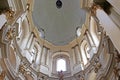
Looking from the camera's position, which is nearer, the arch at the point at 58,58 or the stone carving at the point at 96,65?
the stone carving at the point at 96,65

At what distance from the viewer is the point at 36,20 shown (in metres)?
27.3

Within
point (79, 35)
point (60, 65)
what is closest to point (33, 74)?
point (60, 65)

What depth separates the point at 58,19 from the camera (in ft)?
98.3

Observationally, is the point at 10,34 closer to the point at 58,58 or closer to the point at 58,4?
the point at 58,58

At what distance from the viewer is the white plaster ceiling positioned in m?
27.8

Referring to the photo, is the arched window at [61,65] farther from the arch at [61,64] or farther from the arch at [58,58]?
the arch at [58,58]

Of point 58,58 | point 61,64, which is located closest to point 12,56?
point 61,64

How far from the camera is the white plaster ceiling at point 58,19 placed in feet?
91.1

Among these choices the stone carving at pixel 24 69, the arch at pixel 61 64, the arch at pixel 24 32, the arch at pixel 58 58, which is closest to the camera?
the stone carving at pixel 24 69

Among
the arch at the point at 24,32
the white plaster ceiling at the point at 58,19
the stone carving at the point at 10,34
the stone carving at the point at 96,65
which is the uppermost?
the white plaster ceiling at the point at 58,19

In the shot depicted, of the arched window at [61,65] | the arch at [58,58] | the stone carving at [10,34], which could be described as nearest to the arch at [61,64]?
the arched window at [61,65]

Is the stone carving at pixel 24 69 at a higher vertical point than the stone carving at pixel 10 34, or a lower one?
lower

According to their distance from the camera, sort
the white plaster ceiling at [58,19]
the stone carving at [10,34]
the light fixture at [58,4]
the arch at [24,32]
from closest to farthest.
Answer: the stone carving at [10,34]
the arch at [24,32]
the white plaster ceiling at [58,19]
the light fixture at [58,4]

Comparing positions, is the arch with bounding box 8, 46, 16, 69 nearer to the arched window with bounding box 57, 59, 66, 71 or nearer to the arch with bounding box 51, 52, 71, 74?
the arch with bounding box 51, 52, 71, 74
